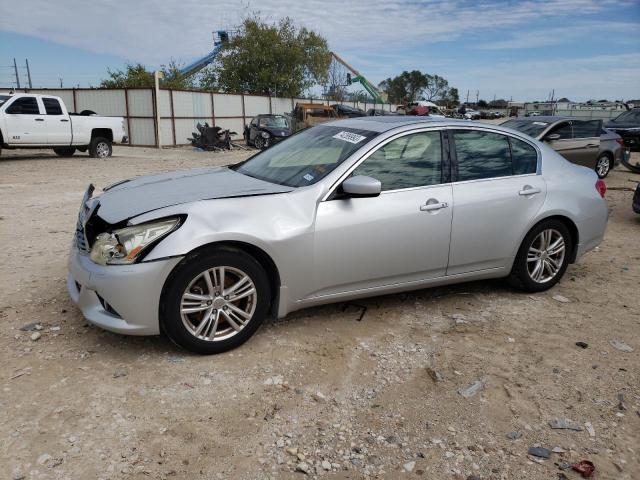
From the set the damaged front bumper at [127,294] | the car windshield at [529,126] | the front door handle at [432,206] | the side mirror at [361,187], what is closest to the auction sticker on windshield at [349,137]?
the side mirror at [361,187]

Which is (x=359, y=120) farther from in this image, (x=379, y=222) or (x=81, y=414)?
(x=81, y=414)

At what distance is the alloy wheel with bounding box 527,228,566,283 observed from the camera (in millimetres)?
4707

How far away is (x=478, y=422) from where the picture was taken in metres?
2.93

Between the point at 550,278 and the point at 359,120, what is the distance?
2.25 metres

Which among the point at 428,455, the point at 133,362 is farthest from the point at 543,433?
the point at 133,362

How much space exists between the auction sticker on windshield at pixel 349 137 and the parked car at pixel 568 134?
7.77m

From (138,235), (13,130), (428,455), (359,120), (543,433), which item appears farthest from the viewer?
(13,130)

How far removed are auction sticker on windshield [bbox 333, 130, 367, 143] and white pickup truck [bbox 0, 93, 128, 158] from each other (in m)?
13.7

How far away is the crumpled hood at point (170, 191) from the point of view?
11.3 ft

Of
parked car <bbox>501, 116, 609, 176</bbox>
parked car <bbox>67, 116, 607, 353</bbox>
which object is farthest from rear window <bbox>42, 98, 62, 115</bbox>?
parked car <bbox>67, 116, 607, 353</bbox>

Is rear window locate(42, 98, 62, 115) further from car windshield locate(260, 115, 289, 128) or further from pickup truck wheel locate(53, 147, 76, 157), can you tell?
car windshield locate(260, 115, 289, 128)

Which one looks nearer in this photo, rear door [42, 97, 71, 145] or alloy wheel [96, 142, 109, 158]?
rear door [42, 97, 71, 145]

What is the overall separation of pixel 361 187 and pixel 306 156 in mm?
826

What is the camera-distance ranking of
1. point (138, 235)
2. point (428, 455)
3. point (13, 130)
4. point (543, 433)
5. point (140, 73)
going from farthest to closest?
point (140, 73) < point (13, 130) < point (138, 235) < point (543, 433) < point (428, 455)
